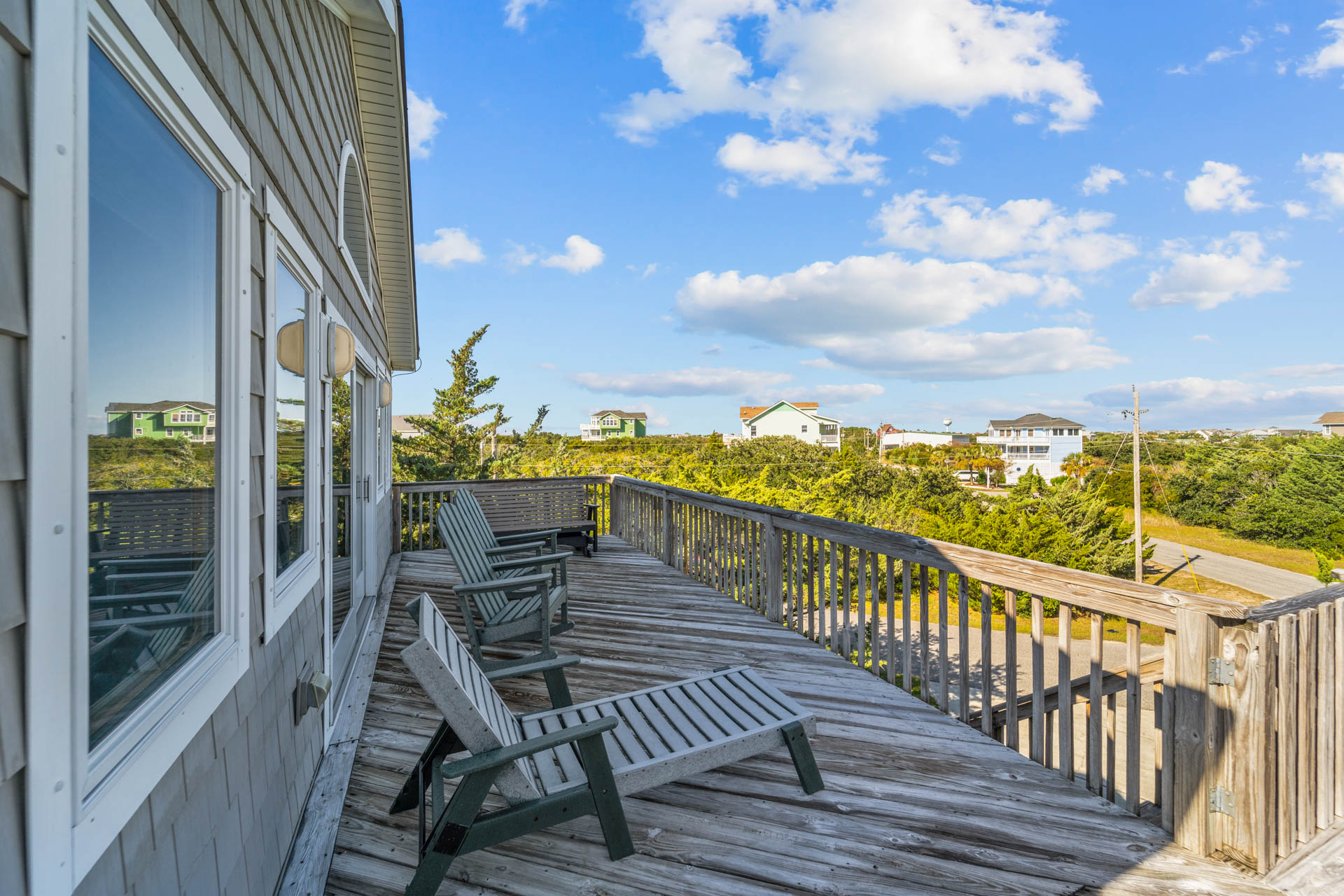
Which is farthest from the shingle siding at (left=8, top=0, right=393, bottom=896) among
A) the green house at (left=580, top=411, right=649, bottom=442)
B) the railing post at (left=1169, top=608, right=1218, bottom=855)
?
the green house at (left=580, top=411, right=649, bottom=442)

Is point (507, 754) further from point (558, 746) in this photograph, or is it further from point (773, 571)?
point (773, 571)

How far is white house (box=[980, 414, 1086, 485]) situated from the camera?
62834mm

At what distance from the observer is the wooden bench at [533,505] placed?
308 inches

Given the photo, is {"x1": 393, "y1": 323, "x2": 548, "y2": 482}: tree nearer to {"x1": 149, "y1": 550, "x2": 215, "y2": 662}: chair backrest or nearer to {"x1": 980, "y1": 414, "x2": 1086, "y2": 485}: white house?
{"x1": 149, "y1": 550, "x2": 215, "y2": 662}: chair backrest

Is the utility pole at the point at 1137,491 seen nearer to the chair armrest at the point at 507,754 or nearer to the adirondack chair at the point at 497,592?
the adirondack chair at the point at 497,592

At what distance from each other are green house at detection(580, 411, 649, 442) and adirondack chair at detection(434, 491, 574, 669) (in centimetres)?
5477

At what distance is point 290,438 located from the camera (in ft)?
6.87

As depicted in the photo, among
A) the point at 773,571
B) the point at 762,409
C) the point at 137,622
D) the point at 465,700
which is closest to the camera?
the point at 137,622

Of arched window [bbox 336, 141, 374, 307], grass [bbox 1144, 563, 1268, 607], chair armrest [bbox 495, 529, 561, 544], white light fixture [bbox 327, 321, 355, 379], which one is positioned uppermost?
arched window [bbox 336, 141, 374, 307]

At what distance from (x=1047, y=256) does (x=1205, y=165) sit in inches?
431

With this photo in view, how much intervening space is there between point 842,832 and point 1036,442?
76519 millimetres

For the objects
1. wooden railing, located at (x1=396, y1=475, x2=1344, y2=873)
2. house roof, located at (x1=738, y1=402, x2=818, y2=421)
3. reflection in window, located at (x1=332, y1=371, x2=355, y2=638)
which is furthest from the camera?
house roof, located at (x1=738, y1=402, x2=818, y2=421)

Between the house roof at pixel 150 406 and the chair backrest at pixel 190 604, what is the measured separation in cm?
31

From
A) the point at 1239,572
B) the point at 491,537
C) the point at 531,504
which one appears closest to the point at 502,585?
the point at 491,537
